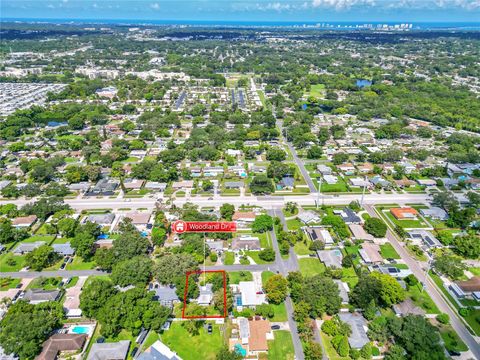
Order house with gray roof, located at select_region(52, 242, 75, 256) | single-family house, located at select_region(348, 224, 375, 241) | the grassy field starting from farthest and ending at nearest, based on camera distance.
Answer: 1. the grassy field
2. single-family house, located at select_region(348, 224, 375, 241)
3. house with gray roof, located at select_region(52, 242, 75, 256)

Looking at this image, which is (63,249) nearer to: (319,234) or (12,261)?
(12,261)

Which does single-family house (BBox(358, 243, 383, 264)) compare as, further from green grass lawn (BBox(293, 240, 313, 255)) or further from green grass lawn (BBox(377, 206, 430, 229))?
green grass lawn (BBox(377, 206, 430, 229))

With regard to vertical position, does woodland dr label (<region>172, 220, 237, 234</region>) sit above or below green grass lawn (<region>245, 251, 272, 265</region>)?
above

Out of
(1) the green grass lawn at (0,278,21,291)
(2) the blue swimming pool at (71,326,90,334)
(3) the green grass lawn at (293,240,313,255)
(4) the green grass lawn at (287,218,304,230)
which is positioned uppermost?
(2) the blue swimming pool at (71,326,90,334)

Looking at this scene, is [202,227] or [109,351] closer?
[109,351]

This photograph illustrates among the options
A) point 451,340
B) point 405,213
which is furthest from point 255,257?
point 405,213

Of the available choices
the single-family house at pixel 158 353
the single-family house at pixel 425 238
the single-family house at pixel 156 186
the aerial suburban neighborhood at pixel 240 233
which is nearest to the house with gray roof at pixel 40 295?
the aerial suburban neighborhood at pixel 240 233

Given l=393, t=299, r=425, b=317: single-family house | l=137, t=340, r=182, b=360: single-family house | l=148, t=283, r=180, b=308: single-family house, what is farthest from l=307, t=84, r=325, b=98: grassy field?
l=137, t=340, r=182, b=360: single-family house

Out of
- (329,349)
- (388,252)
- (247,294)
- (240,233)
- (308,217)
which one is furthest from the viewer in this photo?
(308,217)
